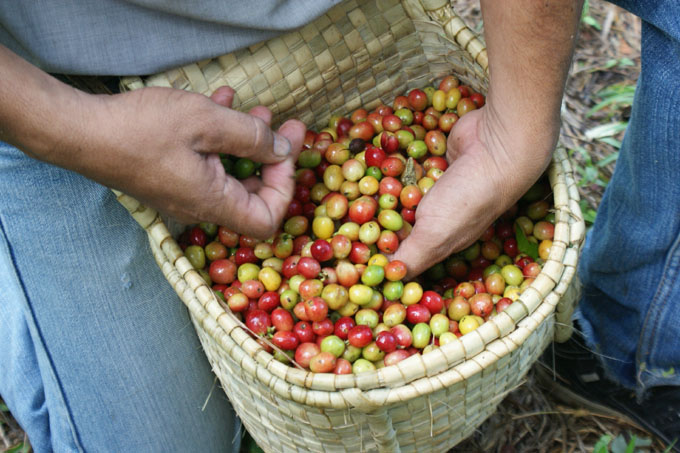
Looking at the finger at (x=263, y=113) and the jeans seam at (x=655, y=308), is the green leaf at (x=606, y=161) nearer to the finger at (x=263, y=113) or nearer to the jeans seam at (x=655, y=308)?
the jeans seam at (x=655, y=308)

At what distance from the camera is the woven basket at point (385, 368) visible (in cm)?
176

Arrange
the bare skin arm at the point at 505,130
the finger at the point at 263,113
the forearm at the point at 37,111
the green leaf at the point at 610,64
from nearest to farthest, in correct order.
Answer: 1. the forearm at the point at 37,111
2. the bare skin arm at the point at 505,130
3. the finger at the point at 263,113
4. the green leaf at the point at 610,64

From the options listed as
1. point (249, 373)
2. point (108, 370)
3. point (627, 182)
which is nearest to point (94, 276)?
point (108, 370)

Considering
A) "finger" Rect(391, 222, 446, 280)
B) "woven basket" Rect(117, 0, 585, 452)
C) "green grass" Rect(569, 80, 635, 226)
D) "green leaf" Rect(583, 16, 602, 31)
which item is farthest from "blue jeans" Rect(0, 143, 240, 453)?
"green leaf" Rect(583, 16, 602, 31)

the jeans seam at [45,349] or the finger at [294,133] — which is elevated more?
the finger at [294,133]

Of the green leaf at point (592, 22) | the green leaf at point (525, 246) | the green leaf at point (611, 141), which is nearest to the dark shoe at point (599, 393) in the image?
the green leaf at point (525, 246)

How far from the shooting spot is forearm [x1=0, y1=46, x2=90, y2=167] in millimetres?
1693

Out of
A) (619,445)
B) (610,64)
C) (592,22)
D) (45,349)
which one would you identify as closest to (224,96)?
(45,349)

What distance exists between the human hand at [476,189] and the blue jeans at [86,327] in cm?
99

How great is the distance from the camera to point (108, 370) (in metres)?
2.38

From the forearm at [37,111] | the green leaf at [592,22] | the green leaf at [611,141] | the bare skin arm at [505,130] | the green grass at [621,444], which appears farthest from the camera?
the green leaf at [592,22]

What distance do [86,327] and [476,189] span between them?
144 cm

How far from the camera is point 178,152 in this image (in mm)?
1834

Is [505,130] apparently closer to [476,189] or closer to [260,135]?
[476,189]
